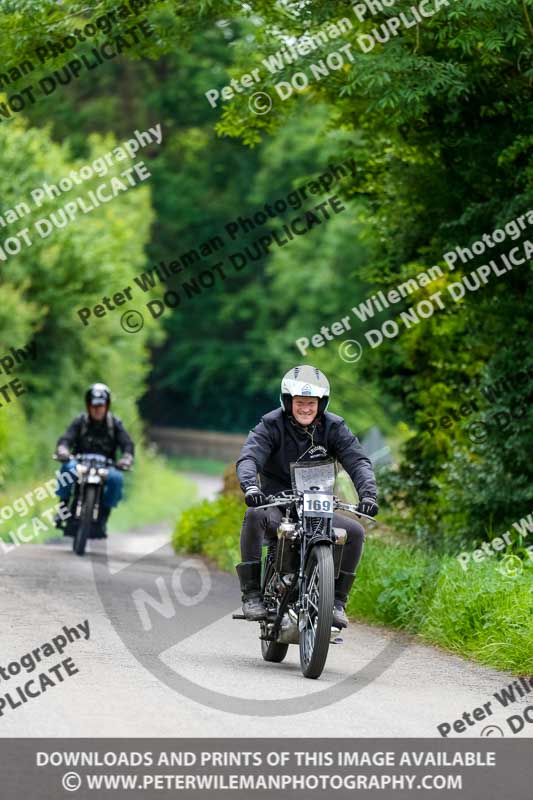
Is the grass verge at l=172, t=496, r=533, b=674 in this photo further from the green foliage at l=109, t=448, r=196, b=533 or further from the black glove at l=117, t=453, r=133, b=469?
the green foliage at l=109, t=448, r=196, b=533

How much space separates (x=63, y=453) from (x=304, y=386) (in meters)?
7.40

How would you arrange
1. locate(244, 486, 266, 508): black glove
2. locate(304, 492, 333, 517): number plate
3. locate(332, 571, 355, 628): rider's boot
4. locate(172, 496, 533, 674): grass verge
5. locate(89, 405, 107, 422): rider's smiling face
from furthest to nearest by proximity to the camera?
locate(89, 405, 107, 422): rider's smiling face
locate(172, 496, 533, 674): grass verge
locate(332, 571, 355, 628): rider's boot
locate(244, 486, 266, 508): black glove
locate(304, 492, 333, 517): number plate

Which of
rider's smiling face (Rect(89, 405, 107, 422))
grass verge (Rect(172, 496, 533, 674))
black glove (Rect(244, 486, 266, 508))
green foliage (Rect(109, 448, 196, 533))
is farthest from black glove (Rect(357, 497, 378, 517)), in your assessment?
green foliage (Rect(109, 448, 196, 533))

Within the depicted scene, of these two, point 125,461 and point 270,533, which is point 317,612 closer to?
point 270,533

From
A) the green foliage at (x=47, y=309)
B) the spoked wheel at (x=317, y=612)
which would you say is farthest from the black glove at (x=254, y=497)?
the green foliage at (x=47, y=309)

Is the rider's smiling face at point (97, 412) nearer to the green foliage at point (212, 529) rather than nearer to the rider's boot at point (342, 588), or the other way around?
the green foliage at point (212, 529)

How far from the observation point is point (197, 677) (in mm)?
8938

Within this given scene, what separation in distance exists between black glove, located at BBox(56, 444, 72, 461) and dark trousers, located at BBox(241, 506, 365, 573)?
23.2 ft

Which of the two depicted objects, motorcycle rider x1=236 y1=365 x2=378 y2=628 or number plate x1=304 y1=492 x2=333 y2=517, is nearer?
number plate x1=304 y1=492 x2=333 y2=517

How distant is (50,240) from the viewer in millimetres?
29844

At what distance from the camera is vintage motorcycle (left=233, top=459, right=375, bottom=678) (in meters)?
8.96
